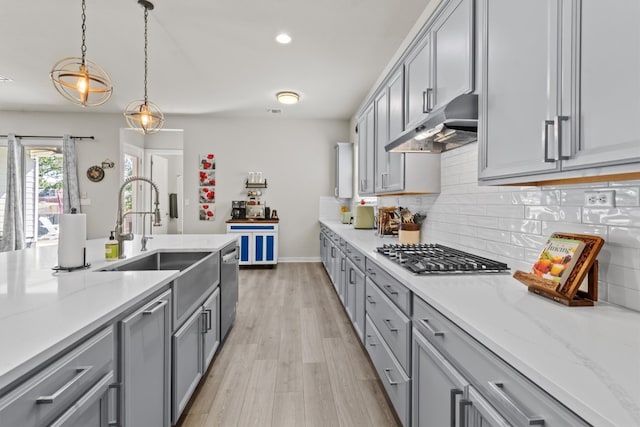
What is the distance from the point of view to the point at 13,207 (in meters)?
5.64

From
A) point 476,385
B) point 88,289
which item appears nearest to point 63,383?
point 88,289

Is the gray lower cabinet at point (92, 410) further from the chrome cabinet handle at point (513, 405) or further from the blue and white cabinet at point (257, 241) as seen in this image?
the blue and white cabinet at point (257, 241)

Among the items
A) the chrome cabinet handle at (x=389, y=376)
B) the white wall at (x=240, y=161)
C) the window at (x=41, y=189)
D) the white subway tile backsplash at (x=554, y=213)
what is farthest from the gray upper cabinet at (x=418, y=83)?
the window at (x=41, y=189)

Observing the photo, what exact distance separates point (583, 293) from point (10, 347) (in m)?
1.69

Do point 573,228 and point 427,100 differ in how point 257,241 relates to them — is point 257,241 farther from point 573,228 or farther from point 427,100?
point 573,228

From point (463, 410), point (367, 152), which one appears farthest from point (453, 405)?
point (367, 152)

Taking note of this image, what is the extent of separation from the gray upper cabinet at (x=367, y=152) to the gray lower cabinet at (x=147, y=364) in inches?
99.9

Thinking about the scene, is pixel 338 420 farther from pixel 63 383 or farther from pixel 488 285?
pixel 63 383

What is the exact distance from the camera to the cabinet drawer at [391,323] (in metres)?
1.51

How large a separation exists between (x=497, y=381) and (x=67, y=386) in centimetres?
109

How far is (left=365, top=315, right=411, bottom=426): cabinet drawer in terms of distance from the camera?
152cm

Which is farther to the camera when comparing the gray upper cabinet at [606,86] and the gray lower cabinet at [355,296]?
the gray lower cabinet at [355,296]

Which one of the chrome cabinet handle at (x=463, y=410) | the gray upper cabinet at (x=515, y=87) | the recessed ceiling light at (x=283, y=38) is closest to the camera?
the chrome cabinet handle at (x=463, y=410)

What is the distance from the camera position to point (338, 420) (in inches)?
70.7
